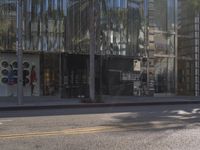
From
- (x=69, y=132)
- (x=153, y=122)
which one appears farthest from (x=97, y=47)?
(x=69, y=132)

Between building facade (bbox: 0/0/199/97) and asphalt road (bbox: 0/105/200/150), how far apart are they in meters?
12.8

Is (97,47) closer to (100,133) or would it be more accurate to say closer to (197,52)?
(197,52)

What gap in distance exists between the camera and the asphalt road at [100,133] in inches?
454

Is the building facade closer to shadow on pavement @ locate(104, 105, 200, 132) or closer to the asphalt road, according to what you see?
shadow on pavement @ locate(104, 105, 200, 132)

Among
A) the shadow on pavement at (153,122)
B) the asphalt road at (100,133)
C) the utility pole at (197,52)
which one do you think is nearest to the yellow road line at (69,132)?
the asphalt road at (100,133)

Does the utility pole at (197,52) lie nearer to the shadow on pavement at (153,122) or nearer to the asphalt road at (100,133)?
the shadow on pavement at (153,122)

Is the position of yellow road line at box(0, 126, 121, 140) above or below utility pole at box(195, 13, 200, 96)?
below

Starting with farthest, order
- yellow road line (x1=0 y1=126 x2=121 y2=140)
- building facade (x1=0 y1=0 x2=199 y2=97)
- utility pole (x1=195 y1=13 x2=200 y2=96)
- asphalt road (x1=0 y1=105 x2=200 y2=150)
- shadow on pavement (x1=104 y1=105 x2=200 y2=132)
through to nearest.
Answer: utility pole (x1=195 y1=13 x2=200 y2=96)
building facade (x1=0 y1=0 x2=199 y2=97)
shadow on pavement (x1=104 y1=105 x2=200 y2=132)
yellow road line (x1=0 y1=126 x2=121 y2=140)
asphalt road (x1=0 y1=105 x2=200 y2=150)

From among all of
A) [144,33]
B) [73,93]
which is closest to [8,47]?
[73,93]

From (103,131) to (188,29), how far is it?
1056 inches

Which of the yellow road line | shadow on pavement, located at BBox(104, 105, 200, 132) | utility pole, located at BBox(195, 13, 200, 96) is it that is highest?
utility pole, located at BBox(195, 13, 200, 96)

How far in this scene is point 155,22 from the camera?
37.7 meters

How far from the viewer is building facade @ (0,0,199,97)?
Answer: 3123 cm

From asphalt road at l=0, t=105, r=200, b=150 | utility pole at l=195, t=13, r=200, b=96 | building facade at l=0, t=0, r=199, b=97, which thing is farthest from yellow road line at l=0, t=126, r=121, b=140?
utility pole at l=195, t=13, r=200, b=96
